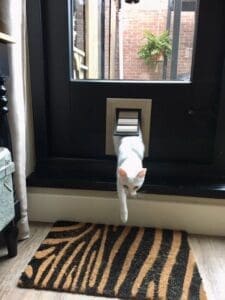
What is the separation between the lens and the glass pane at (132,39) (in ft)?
3.77

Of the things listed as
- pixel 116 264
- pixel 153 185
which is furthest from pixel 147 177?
pixel 116 264

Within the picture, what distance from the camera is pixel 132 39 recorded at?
1.18m

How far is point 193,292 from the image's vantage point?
843 millimetres

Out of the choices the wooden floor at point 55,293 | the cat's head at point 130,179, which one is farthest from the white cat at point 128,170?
the wooden floor at point 55,293

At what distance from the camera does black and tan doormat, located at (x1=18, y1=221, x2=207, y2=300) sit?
852 mm

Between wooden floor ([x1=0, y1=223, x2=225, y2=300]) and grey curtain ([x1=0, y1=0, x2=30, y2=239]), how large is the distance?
0.31ft

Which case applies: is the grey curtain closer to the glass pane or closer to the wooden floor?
the wooden floor

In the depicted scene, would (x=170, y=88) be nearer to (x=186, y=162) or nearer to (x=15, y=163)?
(x=186, y=162)

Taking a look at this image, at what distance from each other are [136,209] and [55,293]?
45cm

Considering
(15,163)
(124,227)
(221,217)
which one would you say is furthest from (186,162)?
(15,163)

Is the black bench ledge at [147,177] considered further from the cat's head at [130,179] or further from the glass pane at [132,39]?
the glass pane at [132,39]

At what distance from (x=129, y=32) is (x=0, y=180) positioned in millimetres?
760

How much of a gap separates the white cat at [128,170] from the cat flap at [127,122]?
0.11 feet

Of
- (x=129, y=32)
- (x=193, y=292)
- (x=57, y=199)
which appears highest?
(x=129, y=32)
